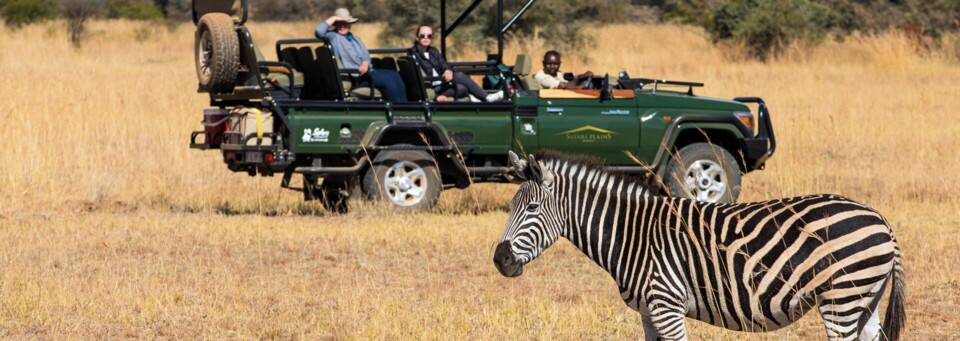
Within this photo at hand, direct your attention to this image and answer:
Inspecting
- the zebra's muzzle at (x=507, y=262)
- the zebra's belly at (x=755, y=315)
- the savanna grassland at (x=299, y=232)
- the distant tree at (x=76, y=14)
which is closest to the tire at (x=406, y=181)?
the savanna grassland at (x=299, y=232)

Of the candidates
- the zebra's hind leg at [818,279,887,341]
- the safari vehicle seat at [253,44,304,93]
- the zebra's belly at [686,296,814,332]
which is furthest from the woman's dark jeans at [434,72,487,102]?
the zebra's hind leg at [818,279,887,341]

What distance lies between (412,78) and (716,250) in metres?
7.05

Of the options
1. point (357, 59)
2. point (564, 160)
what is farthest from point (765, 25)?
point (564, 160)

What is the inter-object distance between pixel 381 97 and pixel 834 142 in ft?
22.4

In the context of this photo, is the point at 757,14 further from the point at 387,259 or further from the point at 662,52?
the point at 387,259

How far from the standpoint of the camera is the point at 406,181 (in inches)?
514

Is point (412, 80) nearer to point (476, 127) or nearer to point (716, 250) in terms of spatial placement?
point (476, 127)

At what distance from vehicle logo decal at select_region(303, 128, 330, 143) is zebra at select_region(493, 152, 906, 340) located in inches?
240

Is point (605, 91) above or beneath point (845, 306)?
beneath

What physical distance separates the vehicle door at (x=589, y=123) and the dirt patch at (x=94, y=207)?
3.81 meters

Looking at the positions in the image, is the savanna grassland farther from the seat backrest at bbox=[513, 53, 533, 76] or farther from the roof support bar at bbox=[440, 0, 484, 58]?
the roof support bar at bbox=[440, 0, 484, 58]

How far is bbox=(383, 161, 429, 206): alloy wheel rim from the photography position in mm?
13008

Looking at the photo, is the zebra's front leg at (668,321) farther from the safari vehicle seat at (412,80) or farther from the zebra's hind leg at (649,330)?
the safari vehicle seat at (412,80)

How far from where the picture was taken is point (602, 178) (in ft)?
21.7
